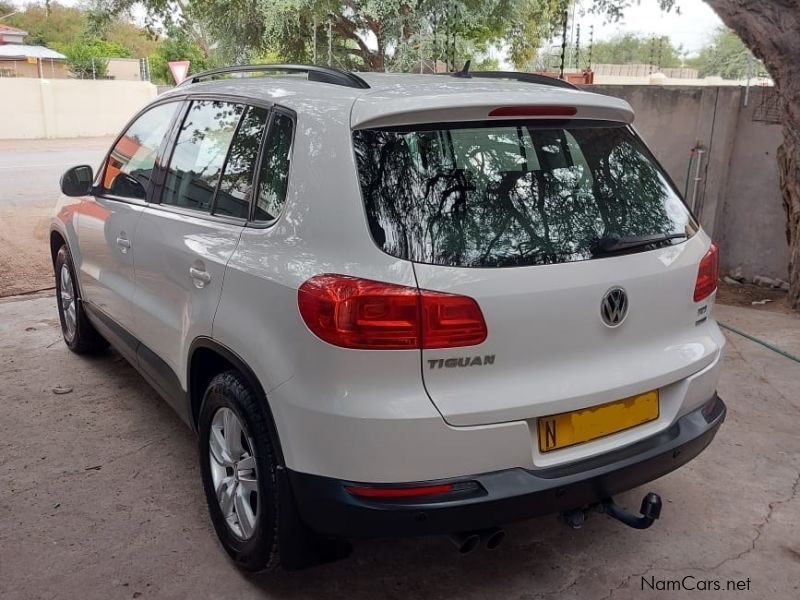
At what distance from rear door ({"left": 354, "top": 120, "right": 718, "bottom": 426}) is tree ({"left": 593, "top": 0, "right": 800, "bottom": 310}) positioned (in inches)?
160

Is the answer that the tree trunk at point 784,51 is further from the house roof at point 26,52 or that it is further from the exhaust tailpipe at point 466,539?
the house roof at point 26,52

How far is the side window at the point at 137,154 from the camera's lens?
3.79m

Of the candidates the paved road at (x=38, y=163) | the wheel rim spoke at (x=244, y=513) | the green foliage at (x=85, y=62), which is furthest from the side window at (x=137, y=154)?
the green foliage at (x=85, y=62)

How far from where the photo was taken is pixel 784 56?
5934 millimetres

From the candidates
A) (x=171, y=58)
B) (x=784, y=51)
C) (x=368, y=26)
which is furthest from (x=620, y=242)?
(x=171, y=58)

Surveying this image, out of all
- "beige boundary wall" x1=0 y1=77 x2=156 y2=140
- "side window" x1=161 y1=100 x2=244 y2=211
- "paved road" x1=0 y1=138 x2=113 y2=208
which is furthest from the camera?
"beige boundary wall" x1=0 y1=77 x2=156 y2=140

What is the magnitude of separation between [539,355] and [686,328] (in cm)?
71

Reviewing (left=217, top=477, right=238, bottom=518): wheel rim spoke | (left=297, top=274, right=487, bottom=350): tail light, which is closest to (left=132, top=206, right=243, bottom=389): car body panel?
(left=217, top=477, right=238, bottom=518): wheel rim spoke

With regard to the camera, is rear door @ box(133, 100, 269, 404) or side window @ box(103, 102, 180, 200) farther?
side window @ box(103, 102, 180, 200)

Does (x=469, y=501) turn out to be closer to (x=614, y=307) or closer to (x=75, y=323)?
(x=614, y=307)

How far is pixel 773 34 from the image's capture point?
5898 mm

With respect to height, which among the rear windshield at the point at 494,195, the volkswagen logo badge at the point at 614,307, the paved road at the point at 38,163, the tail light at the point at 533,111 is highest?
the tail light at the point at 533,111

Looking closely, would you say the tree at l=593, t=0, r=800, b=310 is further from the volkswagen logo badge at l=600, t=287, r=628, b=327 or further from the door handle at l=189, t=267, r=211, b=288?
the door handle at l=189, t=267, r=211, b=288

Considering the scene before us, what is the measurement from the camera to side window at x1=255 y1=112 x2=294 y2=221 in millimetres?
2632
